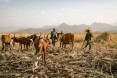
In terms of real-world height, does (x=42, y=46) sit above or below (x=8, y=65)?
above

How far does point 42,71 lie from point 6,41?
34.2ft

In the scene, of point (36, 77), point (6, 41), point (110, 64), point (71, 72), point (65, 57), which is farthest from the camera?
point (6, 41)

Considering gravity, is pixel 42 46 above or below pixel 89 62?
above

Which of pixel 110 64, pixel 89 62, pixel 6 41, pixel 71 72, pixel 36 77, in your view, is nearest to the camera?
pixel 36 77

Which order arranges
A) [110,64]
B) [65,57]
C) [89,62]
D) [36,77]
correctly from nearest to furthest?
[36,77] < [110,64] < [89,62] < [65,57]

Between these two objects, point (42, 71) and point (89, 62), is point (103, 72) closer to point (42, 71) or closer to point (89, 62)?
point (89, 62)

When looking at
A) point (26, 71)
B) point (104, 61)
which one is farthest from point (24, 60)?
point (104, 61)

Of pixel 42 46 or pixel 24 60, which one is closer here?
pixel 42 46

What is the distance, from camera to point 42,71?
1213 centimetres

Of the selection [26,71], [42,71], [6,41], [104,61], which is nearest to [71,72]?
[42,71]

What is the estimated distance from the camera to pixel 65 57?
52.8 feet

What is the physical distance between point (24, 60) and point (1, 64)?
133 centimetres

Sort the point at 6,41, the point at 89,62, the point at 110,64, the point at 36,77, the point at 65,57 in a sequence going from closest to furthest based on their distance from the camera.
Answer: the point at 36,77, the point at 110,64, the point at 89,62, the point at 65,57, the point at 6,41

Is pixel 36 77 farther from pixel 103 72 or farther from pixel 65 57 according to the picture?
pixel 65 57
